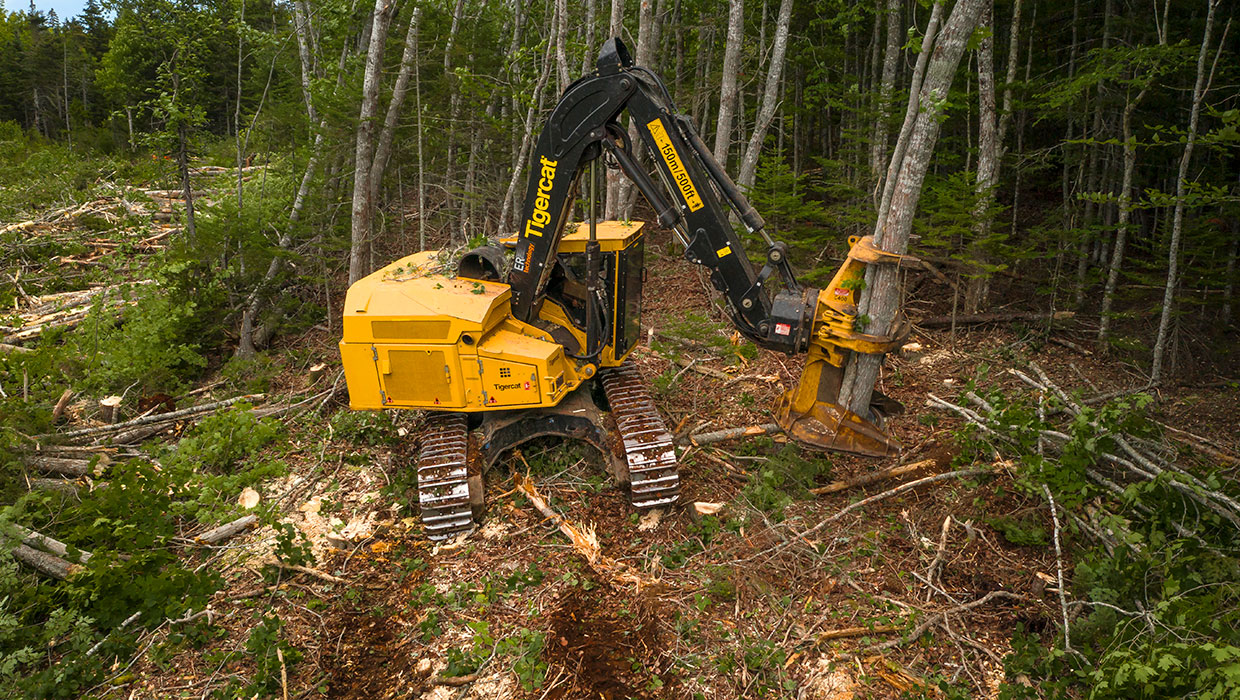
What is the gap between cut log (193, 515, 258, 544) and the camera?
6.17 metres

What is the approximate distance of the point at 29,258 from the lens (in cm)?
1331

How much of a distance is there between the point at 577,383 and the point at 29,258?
13.2 meters

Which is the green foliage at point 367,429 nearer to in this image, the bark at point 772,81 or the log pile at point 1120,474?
the log pile at point 1120,474

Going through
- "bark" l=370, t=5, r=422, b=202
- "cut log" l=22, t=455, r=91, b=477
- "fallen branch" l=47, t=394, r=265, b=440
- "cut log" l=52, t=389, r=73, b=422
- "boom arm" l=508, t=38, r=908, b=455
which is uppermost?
"bark" l=370, t=5, r=422, b=202

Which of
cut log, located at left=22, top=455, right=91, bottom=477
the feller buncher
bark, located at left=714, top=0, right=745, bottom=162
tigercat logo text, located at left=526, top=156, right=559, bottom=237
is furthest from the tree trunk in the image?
cut log, located at left=22, top=455, right=91, bottom=477

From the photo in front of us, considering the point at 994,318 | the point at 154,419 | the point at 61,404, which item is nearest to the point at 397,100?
the point at 154,419

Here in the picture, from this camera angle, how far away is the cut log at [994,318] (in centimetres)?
1007

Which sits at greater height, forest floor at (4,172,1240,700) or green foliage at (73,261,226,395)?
green foliage at (73,261,226,395)

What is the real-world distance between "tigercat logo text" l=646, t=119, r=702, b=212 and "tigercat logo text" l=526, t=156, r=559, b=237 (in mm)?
1049

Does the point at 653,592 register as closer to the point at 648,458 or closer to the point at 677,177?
the point at 648,458

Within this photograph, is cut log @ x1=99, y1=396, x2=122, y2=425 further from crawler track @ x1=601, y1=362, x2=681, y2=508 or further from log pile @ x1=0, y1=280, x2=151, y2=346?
crawler track @ x1=601, y1=362, x2=681, y2=508

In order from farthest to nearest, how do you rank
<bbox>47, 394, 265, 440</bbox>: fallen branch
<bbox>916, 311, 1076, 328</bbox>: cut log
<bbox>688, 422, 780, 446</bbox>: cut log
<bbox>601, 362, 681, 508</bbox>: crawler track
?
<bbox>916, 311, 1076, 328</bbox>: cut log → <bbox>47, 394, 265, 440</bbox>: fallen branch → <bbox>688, 422, 780, 446</bbox>: cut log → <bbox>601, 362, 681, 508</bbox>: crawler track

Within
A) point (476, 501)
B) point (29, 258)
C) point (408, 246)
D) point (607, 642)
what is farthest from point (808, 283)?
point (29, 258)

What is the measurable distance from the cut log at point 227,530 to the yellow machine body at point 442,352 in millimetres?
1527
